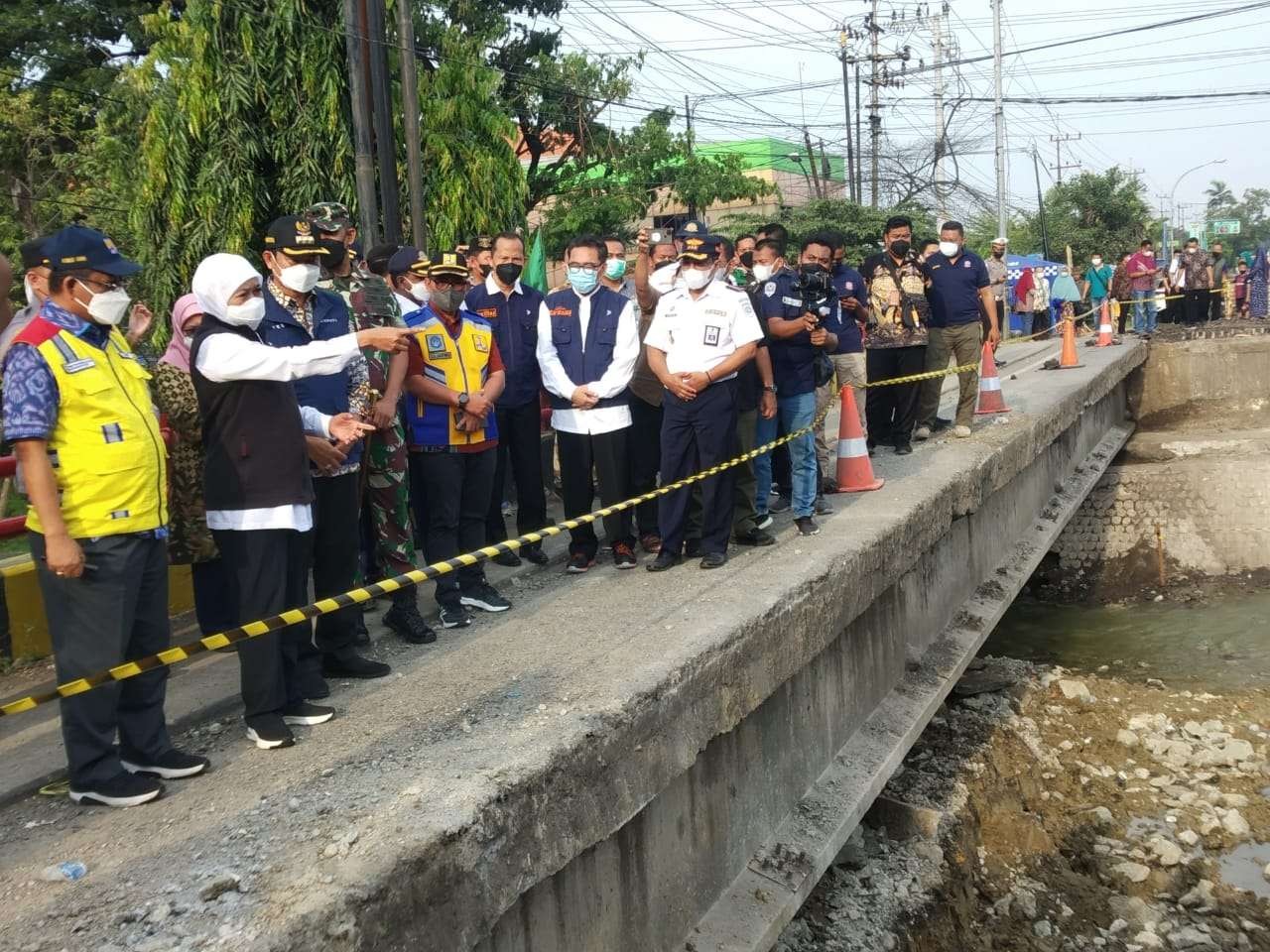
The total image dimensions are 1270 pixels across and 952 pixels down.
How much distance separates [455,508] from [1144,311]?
17.7m

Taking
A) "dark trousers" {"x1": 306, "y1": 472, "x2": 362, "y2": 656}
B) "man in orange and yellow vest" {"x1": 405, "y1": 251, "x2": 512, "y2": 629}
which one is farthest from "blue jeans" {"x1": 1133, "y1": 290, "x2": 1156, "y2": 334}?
"dark trousers" {"x1": 306, "y1": 472, "x2": 362, "y2": 656}

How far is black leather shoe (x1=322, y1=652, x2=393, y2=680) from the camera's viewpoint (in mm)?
4016

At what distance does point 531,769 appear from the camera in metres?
2.89

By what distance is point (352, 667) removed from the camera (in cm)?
401

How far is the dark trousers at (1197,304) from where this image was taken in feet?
65.5

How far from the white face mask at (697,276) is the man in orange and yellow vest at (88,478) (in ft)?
8.91

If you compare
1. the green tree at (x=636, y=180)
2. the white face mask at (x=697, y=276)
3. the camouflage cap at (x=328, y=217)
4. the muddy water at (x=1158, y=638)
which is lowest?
the muddy water at (x=1158, y=638)

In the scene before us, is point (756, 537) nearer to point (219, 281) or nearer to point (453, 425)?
point (453, 425)

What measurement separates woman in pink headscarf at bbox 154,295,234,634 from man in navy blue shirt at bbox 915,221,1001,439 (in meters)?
5.83

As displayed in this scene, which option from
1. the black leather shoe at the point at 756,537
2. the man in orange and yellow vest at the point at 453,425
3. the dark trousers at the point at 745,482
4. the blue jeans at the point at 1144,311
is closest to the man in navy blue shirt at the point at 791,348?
the dark trousers at the point at 745,482

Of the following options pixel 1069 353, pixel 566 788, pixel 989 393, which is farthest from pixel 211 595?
pixel 1069 353

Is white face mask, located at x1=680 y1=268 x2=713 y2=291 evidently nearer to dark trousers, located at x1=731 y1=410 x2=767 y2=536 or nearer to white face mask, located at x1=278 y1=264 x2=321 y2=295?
dark trousers, located at x1=731 y1=410 x2=767 y2=536

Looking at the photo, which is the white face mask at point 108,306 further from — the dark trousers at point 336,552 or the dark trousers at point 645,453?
the dark trousers at point 645,453

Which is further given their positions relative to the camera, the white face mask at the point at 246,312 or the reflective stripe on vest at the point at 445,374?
the reflective stripe on vest at the point at 445,374
